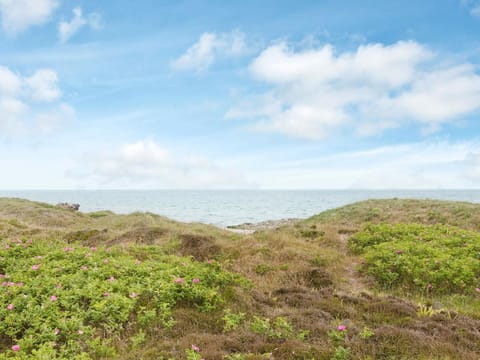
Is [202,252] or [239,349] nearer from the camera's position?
[239,349]

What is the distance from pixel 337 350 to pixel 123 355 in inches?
140

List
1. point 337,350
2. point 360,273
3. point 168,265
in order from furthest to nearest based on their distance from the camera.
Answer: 1. point 360,273
2. point 168,265
3. point 337,350

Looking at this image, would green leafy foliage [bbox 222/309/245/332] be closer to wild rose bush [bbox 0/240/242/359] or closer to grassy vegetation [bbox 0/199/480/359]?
grassy vegetation [bbox 0/199/480/359]

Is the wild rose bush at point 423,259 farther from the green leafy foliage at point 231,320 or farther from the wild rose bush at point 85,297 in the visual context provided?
the green leafy foliage at point 231,320

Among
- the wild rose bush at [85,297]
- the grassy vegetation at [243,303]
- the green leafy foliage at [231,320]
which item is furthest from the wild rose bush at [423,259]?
the green leafy foliage at [231,320]

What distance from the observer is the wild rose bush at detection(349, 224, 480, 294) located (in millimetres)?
10711

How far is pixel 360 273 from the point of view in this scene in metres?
12.1

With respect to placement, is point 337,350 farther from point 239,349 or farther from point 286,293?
point 286,293

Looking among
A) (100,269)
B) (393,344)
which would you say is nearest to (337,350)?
(393,344)

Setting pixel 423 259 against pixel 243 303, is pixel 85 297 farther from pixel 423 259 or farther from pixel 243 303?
pixel 423 259

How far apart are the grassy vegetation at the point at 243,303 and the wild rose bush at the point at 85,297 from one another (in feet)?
0.09

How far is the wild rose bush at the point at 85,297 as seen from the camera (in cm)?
609

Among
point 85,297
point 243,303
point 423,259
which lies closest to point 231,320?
point 243,303

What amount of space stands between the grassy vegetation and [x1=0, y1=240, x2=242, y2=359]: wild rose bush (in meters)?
0.03
